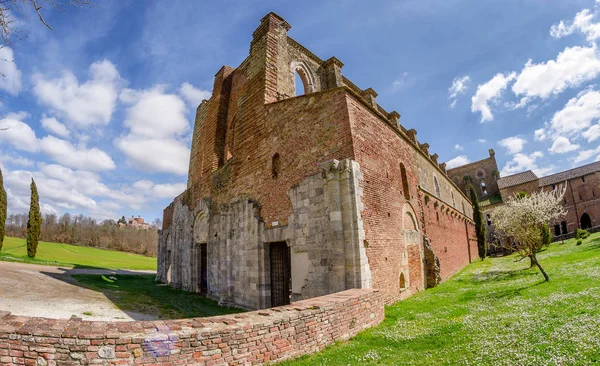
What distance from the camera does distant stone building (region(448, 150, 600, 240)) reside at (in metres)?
41.4

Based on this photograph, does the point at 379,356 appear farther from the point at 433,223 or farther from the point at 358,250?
the point at 433,223

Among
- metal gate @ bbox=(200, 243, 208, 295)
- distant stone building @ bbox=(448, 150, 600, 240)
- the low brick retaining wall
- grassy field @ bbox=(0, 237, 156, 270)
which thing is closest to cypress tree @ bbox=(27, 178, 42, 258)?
grassy field @ bbox=(0, 237, 156, 270)

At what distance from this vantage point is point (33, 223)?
1118 inches

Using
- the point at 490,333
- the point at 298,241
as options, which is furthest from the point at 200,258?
the point at 490,333

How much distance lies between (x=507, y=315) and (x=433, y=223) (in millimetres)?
9679

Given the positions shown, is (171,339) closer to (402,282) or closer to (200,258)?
(402,282)

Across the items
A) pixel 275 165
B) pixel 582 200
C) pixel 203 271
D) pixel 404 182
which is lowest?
pixel 203 271

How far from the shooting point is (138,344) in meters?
3.95

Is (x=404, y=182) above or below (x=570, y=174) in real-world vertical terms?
below

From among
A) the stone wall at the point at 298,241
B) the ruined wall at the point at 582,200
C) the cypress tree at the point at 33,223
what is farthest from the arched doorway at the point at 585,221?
the cypress tree at the point at 33,223

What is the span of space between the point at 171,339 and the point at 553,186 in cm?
5753

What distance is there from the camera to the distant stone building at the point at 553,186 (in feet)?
136

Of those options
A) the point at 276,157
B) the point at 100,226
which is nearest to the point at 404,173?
the point at 276,157

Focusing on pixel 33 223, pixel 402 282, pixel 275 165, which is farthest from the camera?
pixel 33 223
